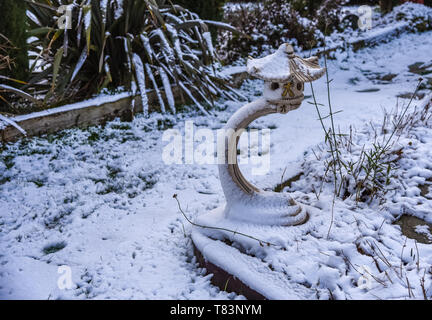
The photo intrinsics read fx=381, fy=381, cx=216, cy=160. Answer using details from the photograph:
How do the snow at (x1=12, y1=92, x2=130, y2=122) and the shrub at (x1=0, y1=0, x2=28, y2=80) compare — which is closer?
the snow at (x1=12, y1=92, x2=130, y2=122)

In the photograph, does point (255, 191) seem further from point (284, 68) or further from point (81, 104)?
point (81, 104)

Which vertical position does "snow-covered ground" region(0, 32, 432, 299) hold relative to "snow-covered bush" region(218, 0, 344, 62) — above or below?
below

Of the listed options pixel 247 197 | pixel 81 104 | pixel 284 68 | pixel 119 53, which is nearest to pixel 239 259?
pixel 247 197

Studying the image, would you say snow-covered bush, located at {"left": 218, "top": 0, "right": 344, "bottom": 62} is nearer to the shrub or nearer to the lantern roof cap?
the shrub

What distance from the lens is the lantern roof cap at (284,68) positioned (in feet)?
4.66

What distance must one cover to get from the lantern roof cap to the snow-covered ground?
2.11ft

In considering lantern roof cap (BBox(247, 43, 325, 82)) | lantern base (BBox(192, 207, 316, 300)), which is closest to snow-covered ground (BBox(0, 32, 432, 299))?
lantern base (BBox(192, 207, 316, 300))

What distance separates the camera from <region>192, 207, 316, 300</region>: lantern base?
1.34 metres

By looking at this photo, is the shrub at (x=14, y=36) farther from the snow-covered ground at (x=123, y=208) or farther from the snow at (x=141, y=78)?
the snow at (x=141, y=78)

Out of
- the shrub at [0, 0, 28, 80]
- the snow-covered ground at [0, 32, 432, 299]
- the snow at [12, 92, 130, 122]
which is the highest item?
the shrub at [0, 0, 28, 80]

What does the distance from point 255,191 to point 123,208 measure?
88 centimetres

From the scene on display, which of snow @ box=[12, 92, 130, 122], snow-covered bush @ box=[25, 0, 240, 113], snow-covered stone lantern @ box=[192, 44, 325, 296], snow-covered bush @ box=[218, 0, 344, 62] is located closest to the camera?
snow-covered stone lantern @ box=[192, 44, 325, 296]

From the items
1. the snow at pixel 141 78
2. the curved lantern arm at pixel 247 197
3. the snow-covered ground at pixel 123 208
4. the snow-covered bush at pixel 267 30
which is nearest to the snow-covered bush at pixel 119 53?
the snow at pixel 141 78

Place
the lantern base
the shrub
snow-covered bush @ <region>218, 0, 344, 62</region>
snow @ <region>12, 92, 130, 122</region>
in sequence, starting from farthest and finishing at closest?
snow-covered bush @ <region>218, 0, 344, 62</region>, the shrub, snow @ <region>12, 92, 130, 122</region>, the lantern base
